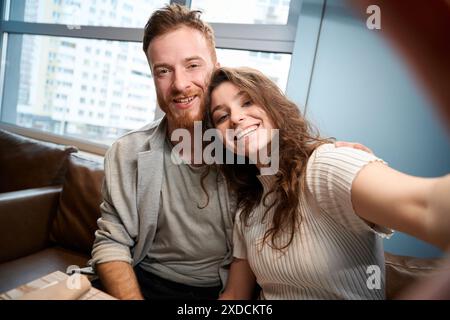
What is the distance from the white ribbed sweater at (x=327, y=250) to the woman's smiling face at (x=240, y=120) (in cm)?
15

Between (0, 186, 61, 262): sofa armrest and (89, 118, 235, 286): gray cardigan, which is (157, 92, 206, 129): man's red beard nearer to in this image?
(89, 118, 235, 286): gray cardigan

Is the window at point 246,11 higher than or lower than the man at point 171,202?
higher

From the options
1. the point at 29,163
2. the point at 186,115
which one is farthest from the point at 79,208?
the point at 186,115

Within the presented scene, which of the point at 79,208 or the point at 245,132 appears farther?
the point at 79,208

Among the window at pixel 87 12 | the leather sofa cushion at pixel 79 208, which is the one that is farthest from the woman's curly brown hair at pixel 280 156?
the window at pixel 87 12

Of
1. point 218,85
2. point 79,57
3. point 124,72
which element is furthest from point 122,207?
point 79,57

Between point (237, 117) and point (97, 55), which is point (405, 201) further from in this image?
point (97, 55)

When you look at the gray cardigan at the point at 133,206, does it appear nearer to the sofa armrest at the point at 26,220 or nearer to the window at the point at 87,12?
the sofa armrest at the point at 26,220

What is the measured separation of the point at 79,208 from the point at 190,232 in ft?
2.20

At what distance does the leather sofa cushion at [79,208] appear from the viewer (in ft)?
3.96

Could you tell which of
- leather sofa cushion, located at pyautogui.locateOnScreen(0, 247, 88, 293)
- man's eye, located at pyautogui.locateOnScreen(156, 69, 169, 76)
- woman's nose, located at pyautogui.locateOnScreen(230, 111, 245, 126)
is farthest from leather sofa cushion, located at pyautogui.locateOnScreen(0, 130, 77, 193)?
woman's nose, located at pyautogui.locateOnScreen(230, 111, 245, 126)

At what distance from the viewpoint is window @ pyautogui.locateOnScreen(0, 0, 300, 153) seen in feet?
4.63

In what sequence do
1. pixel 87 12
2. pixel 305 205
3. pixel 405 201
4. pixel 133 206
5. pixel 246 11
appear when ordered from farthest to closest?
1. pixel 87 12
2. pixel 246 11
3. pixel 133 206
4. pixel 305 205
5. pixel 405 201

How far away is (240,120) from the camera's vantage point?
681mm
